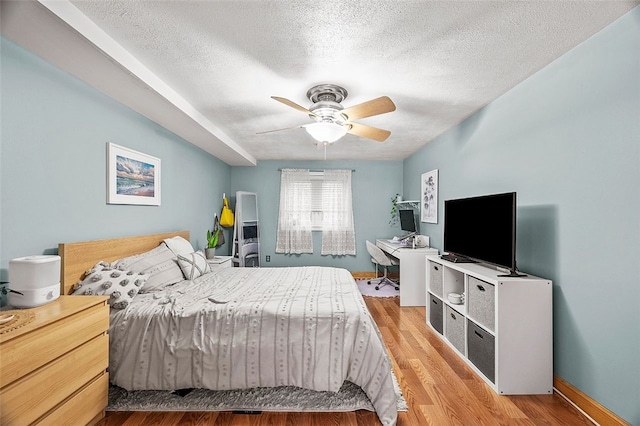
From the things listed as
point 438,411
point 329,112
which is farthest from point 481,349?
point 329,112

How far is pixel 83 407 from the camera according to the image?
173 cm

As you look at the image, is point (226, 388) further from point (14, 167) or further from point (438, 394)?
point (14, 167)

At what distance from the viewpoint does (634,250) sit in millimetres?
1717

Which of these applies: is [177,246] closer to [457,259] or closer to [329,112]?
[329,112]

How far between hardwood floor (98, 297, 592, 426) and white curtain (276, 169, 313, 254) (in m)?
3.76

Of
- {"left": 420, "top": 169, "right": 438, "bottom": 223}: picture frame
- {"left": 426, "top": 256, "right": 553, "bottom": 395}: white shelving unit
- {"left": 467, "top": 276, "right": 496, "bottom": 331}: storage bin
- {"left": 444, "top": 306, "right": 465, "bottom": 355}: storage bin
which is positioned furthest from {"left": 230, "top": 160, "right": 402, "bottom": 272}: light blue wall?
{"left": 426, "top": 256, "right": 553, "bottom": 395}: white shelving unit

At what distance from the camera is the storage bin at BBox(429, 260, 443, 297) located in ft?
11.1

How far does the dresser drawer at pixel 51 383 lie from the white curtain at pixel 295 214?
172 inches

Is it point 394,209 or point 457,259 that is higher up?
point 394,209

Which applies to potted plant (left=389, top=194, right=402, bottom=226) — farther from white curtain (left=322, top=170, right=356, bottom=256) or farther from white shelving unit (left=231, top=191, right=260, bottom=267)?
white shelving unit (left=231, top=191, right=260, bottom=267)

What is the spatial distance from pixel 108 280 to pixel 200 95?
1.77m

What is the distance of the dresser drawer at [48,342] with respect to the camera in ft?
4.34

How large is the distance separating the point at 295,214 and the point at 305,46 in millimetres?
4378

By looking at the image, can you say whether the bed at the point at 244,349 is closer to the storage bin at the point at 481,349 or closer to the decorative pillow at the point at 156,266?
the decorative pillow at the point at 156,266
